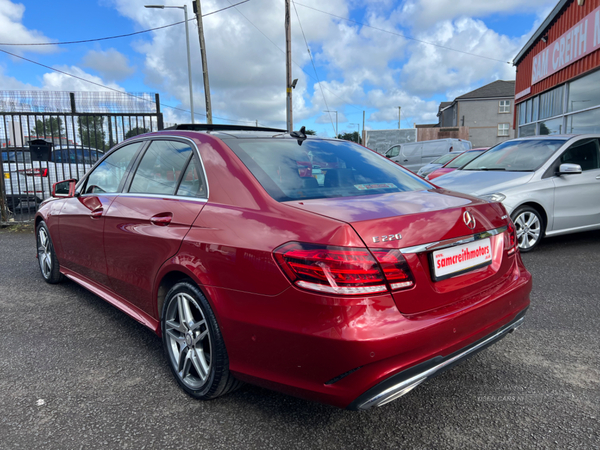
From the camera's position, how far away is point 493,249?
7.44ft

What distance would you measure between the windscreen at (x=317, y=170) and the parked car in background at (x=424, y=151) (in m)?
17.1

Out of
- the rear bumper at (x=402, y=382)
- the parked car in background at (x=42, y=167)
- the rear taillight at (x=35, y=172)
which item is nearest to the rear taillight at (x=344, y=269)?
the rear bumper at (x=402, y=382)

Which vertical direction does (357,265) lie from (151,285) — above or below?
above

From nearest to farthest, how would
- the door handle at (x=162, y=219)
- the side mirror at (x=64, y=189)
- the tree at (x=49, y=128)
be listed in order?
the door handle at (x=162, y=219) → the side mirror at (x=64, y=189) → the tree at (x=49, y=128)

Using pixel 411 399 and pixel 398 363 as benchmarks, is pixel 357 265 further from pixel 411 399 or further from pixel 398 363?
pixel 411 399

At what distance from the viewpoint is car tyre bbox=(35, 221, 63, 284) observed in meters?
4.46

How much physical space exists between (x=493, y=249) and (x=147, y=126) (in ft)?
26.2

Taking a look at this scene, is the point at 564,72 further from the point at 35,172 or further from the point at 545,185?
the point at 35,172

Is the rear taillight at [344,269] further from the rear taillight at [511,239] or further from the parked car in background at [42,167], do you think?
the parked car in background at [42,167]

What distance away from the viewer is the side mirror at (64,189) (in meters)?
3.99

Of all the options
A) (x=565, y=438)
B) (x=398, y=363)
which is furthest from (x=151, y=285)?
(x=565, y=438)

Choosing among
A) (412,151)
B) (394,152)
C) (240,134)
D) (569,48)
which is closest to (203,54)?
(394,152)

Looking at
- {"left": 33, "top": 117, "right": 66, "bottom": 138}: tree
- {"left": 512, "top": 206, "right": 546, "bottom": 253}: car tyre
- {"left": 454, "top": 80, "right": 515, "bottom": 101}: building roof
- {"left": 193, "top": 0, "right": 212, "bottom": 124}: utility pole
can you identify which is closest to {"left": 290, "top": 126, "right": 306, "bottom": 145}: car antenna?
{"left": 512, "top": 206, "right": 546, "bottom": 253}: car tyre

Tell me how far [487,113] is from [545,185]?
46600 mm
